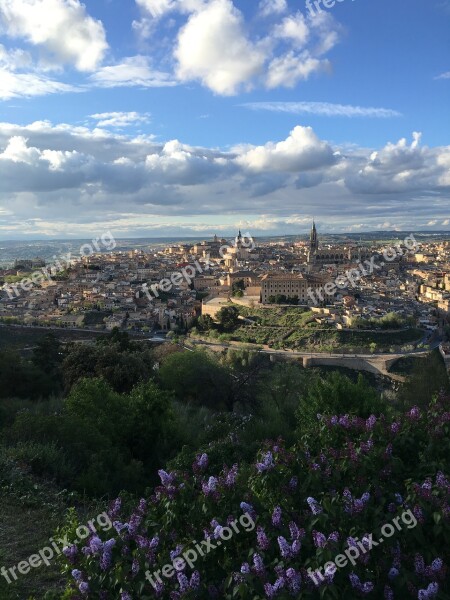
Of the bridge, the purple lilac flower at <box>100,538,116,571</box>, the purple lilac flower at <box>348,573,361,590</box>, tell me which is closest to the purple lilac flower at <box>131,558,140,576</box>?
the purple lilac flower at <box>100,538,116,571</box>

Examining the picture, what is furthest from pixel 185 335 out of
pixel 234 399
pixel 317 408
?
pixel 317 408

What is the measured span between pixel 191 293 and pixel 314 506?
54122mm

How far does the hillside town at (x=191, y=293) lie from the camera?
132ft

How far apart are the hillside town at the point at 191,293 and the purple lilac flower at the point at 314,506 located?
3523 centimetres

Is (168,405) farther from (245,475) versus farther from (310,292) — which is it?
(310,292)

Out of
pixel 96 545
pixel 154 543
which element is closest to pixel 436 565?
pixel 154 543

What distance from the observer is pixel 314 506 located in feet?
8.29

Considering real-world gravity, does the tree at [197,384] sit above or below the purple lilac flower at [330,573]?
below

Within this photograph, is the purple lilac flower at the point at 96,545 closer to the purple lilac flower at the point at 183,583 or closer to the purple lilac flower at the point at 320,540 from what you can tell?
the purple lilac flower at the point at 183,583

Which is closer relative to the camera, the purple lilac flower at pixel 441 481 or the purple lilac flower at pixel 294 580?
the purple lilac flower at pixel 294 580

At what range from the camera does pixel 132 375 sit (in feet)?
42.2

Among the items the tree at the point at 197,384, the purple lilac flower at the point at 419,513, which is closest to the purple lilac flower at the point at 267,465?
the purple lilac flower at the point at 419,513

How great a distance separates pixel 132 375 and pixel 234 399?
3.30 m

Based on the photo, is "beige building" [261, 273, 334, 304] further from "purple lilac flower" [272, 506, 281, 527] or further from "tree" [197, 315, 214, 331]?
"purple lilac flower" [272, 506, 281, 527]
